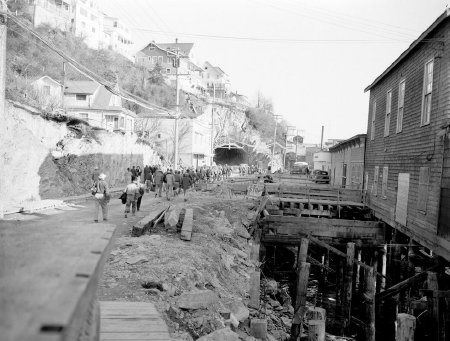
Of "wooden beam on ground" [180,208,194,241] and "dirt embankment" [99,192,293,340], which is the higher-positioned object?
"wooden beam on ground" [180,208,194,241]

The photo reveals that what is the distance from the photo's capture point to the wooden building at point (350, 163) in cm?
2733

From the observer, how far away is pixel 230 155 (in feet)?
271

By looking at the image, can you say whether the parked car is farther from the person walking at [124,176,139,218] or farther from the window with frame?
the person walking at [124,176,139,218]

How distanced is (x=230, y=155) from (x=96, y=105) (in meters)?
38.6

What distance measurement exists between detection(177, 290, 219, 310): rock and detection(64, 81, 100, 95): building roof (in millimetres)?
43421

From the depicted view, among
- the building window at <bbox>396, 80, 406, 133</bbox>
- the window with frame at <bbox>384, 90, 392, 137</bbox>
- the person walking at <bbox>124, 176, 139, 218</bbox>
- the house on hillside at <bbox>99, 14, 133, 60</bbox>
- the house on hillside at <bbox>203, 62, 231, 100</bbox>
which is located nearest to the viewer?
the person walking at <bbox>124, 176, 139, 218</bbox>

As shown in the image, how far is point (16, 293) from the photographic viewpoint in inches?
59.7

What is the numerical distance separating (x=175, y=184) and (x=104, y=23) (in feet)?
239

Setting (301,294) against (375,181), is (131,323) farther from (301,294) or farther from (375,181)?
(375,181)

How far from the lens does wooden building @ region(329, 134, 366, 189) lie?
89.7ft

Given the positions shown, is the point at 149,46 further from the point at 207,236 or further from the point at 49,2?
the point at 207,236

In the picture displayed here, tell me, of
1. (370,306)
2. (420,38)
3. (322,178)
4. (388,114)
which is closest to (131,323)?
(370,306)

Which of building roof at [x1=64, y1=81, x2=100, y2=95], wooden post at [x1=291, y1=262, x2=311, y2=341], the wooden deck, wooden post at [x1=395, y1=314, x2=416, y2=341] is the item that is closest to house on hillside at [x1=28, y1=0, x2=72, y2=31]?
building roof at [x1=64, y1=81, x2=100, y2=95]

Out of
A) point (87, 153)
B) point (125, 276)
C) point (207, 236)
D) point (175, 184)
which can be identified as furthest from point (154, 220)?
point (87, 153)
